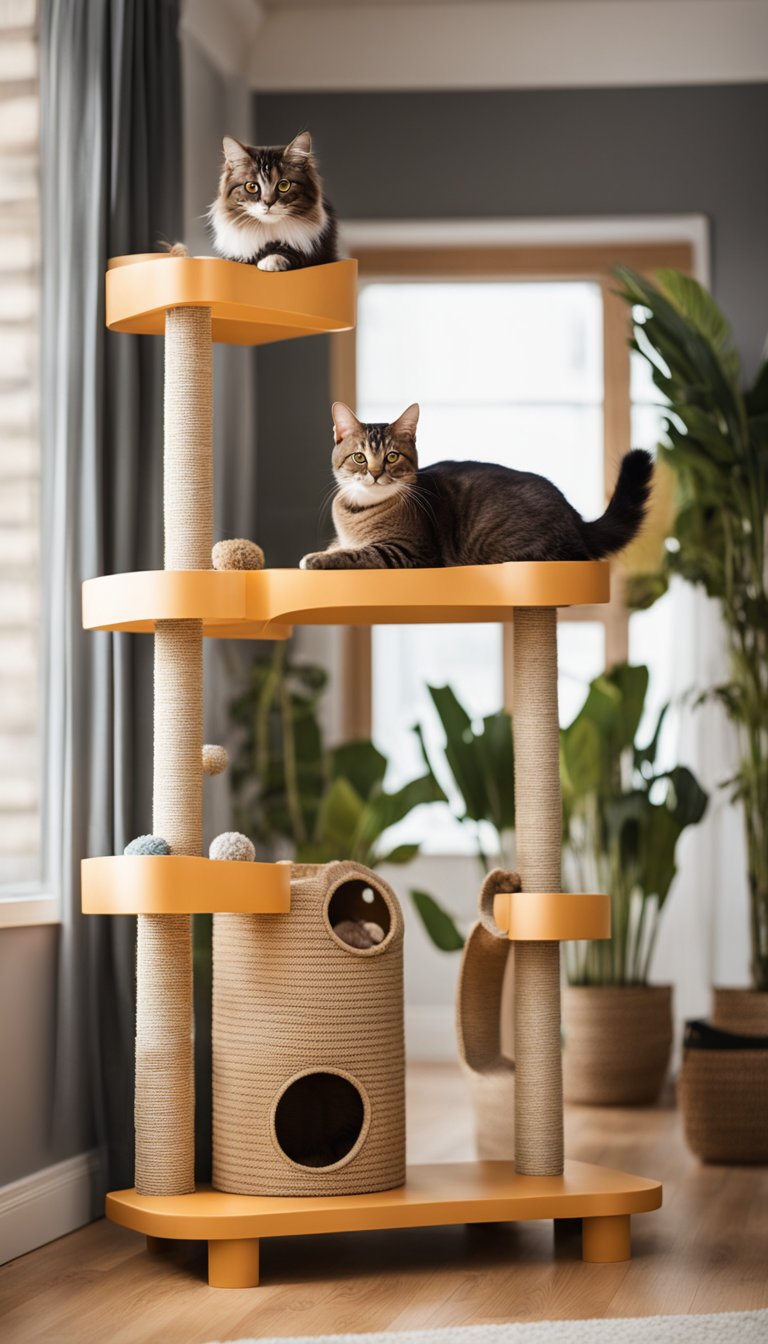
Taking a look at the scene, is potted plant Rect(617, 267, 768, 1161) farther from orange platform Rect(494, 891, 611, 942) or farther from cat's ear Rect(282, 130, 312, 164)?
cat's ear Rect(282, 130, 312, 164)

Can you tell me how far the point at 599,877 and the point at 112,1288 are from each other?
6.89 ft

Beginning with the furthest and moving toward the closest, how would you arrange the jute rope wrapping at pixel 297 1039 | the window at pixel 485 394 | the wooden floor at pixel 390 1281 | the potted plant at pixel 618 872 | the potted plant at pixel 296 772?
1. the window at pixel 485 394
2. the potted plant at pixel 296 772
3. the potted plant at pixel 618 872
4. the jute rope wrapping at pixel 297 1039
5. the wooden floor at pixel 390 1281

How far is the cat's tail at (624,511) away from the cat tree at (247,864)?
0.34 ft

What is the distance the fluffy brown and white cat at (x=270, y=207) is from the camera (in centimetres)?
260

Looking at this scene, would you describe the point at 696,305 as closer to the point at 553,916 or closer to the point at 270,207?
the point at 270,207

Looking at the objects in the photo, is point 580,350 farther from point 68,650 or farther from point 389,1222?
point 389,1222

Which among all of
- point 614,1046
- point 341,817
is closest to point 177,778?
point 341,817

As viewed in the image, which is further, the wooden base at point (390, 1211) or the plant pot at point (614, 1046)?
the plant pot at point (614, 1046)

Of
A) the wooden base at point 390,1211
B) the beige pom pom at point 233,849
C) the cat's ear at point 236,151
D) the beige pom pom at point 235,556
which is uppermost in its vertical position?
the cat's ear at point 236,151

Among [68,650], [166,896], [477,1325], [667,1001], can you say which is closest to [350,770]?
[667,1001]

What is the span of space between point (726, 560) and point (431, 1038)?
175cm

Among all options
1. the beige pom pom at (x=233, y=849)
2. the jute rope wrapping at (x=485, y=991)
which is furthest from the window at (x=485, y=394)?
the beige pom pom at (x=233, y=849)

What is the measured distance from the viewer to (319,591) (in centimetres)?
253

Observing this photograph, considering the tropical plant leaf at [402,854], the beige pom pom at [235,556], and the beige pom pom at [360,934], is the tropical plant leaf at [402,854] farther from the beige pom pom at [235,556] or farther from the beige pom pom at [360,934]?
the beige pom pom at [235,556]
